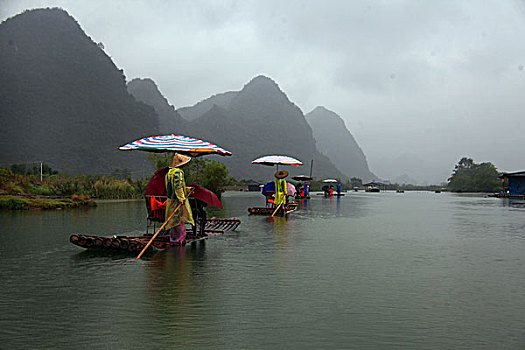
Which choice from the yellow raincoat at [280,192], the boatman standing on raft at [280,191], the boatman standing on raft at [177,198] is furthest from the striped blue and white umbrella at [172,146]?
the yellow raincoat at [280,192]

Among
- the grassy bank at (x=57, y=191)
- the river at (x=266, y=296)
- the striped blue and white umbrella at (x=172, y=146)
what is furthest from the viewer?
the grassy bank at (x=57, y=191)

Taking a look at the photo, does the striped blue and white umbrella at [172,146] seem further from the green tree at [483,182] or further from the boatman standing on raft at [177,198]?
the green tree at [483,182]

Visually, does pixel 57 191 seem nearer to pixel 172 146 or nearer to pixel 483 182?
pixel 172 146

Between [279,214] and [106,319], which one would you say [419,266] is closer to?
[106,319]

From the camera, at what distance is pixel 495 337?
4.96 metres

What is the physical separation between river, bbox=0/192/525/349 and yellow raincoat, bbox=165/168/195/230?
2.46ft

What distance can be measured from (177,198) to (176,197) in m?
0.08

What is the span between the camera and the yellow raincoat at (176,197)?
10.2 meters

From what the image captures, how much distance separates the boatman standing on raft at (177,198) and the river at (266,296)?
20.4 inches

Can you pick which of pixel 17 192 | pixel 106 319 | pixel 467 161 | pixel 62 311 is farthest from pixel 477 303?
pixel 467 161

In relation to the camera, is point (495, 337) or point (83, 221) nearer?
point (495, 337)

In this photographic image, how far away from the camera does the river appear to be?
486 cm

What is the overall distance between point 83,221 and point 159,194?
27.6 ft

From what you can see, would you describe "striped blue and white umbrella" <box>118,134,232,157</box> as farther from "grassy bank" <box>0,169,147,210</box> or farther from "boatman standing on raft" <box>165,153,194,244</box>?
"grassy bank" <box>0,169,147,210</box>
